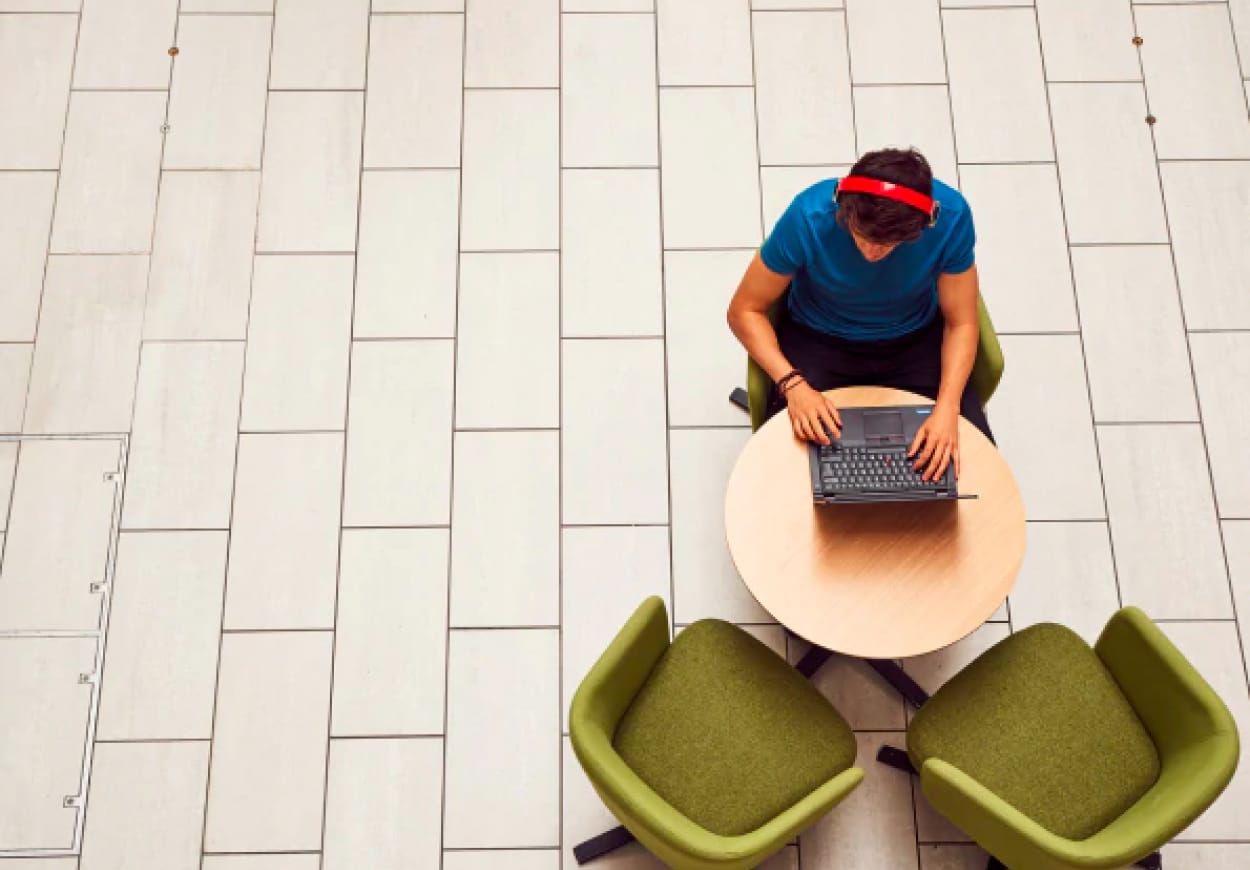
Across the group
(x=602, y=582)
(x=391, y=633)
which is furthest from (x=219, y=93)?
(x=602, y=582)

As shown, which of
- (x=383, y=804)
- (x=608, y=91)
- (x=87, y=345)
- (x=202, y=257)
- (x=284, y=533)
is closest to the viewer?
(x=383, y=804)

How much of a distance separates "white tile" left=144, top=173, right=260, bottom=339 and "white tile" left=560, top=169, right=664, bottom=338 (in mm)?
1076

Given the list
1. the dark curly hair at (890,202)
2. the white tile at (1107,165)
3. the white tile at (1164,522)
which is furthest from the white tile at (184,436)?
the white tile at (1107,165)

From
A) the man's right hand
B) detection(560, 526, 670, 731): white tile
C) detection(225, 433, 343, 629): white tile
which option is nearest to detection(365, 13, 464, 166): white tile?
detection(225, 433, 343, 629): white tile

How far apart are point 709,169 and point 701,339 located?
641 millimetres

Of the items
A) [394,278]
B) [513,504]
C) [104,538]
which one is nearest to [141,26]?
[394,278]

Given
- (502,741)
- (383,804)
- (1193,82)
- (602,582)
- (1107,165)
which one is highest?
(1193,82)

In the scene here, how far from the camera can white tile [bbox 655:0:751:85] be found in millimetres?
3979

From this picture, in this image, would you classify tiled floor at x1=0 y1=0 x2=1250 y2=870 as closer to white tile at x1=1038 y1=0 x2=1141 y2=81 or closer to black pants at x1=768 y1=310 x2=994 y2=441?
white tile at x1=1038 y1=0 x2=1141 y2=81

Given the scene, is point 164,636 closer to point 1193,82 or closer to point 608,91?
point 608,91

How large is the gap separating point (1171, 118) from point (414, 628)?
3125 millimetres

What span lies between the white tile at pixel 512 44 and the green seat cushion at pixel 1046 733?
2482 millimetres

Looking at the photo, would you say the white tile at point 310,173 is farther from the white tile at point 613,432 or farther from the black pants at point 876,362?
the black pants at point 876,362

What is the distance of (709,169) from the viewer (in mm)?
3861
